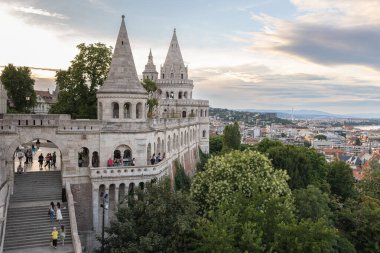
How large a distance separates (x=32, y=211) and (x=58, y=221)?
197cm

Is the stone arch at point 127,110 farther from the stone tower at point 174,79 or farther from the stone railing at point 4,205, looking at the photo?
the stone tower at point 174,79

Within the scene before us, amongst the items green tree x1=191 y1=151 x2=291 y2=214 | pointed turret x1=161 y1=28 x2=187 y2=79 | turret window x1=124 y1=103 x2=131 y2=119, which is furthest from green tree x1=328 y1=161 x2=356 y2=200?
turret window x1=124 y1=103 x2=131 y2=119

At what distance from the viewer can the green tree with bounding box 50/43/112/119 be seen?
36.6m

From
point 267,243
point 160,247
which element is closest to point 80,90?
point 160,247

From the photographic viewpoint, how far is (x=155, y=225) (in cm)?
2302

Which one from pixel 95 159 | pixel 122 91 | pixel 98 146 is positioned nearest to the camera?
pixel 98 146

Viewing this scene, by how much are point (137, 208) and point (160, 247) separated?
2.79 meters

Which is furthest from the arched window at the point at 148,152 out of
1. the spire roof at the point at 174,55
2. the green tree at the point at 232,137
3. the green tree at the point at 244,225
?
the green tree at the point at 232,137

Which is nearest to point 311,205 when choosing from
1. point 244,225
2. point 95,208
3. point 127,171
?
point 244,225

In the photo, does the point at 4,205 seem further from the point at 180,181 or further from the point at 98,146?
the point at 180,181

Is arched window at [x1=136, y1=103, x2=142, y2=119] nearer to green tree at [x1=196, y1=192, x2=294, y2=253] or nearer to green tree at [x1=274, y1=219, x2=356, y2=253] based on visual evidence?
green tree at [x1=196, y1=192, x2=294, y2=253]

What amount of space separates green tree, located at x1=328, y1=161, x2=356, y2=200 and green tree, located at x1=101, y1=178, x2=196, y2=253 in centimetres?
3325

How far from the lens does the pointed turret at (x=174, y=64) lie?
216 ft

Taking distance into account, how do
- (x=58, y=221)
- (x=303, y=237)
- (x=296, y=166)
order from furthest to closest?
(x=296, y=166), (x=58, y=221), (x=303, y=237)
